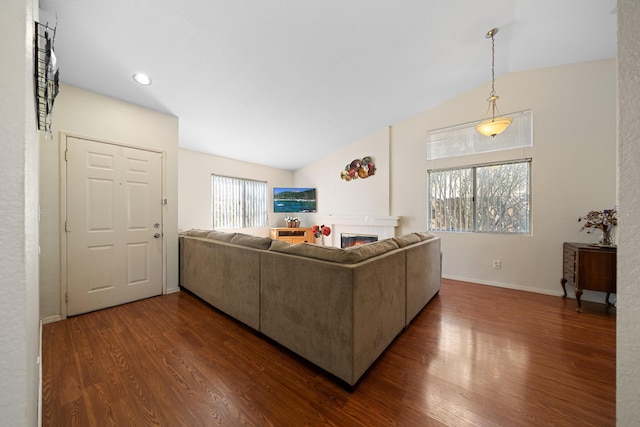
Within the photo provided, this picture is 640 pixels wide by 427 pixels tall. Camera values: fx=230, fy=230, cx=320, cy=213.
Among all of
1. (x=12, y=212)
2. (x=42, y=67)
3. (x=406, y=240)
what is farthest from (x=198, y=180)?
(x=12, y=212)

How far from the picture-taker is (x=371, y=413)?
52.2 inches

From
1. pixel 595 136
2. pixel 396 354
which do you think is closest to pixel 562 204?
pixel 595 136

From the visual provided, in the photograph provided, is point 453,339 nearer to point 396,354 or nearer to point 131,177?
point 396,354

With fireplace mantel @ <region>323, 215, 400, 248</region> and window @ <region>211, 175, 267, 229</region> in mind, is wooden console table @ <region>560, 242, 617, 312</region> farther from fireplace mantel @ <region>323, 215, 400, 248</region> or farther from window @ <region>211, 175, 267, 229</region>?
window @ <region>211, 175, 267, 229</region>

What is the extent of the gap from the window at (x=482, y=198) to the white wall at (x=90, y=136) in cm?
422

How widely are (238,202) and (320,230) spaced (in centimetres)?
202

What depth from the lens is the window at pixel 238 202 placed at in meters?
4.87

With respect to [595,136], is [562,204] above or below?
below

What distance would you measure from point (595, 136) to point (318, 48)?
3682 mm

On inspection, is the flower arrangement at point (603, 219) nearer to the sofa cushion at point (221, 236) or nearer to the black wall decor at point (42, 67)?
the sofa cushion at point (221, 236)

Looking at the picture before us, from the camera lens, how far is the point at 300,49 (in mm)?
2482

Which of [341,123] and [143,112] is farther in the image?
[341,123]

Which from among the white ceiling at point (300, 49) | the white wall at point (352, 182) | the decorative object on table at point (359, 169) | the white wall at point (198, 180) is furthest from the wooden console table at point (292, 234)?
the white ceiling at point (300, 49)

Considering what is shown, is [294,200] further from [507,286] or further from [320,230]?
[507,286]
